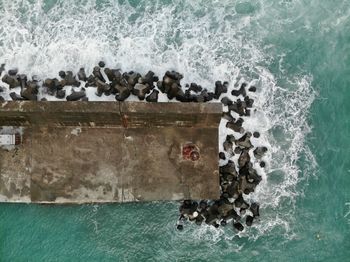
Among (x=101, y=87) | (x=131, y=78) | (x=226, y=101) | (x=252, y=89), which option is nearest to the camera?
(x=101, y=87)

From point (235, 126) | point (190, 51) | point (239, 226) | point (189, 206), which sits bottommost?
point (239, 226)

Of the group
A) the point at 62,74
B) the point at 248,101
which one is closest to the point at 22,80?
the point at 62,74

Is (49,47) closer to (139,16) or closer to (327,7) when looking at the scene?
(139,16)

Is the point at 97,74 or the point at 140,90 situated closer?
Answer: the point at 140,90

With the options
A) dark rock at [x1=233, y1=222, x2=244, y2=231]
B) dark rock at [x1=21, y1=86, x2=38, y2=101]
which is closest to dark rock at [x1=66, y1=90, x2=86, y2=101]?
dark rock at [x1=21, y1=86, x2=38, y2=101]

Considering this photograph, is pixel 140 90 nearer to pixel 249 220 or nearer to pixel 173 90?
pixel 173 90

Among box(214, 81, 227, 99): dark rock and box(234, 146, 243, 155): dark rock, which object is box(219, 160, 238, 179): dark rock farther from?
box(214, 81, 227, 99): dark rock

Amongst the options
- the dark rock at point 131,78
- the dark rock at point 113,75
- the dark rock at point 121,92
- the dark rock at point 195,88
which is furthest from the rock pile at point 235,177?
the dark rock at point 113,75

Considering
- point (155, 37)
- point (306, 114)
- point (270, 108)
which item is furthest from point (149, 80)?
point (306, 114)

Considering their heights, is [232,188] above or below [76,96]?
below
